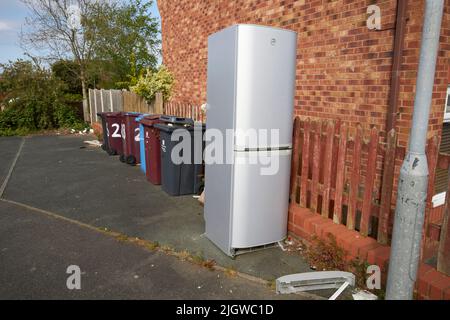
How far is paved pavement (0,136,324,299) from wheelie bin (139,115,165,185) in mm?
215

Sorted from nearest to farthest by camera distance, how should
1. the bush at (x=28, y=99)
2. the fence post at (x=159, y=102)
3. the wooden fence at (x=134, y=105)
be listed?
the wooden fence at (x=134, y=105)
the fence post at (x=159, y=102)
the bush at (x=28, y=99)

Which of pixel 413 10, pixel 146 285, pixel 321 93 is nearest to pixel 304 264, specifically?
pixel 146 285

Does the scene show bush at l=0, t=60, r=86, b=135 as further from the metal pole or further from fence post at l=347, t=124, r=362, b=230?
the metal pole

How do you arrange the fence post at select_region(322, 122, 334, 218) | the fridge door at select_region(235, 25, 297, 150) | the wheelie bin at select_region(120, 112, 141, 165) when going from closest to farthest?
the fridge door at select_region(235, 25, 297, 150), the fence post at select_region(322, 122, 334, 218), the wheelie bin at select_region(120, 112, 141, 165)

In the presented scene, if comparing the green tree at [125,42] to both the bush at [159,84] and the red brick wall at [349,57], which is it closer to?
the bush at [159,84]

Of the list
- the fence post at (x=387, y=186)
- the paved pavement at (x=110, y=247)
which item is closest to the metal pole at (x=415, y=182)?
the fence post at (x=387, y=186)

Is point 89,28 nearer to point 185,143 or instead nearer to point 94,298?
point 185,143

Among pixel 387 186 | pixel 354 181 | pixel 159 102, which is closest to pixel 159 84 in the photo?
pixel 159 102

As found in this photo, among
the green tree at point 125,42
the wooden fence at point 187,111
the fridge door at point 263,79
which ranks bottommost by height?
the wooden fence at point 187,111

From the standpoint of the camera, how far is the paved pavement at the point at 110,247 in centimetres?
311

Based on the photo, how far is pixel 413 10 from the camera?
11.9 feet

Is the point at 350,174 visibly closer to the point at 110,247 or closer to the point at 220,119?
the point at 220,119

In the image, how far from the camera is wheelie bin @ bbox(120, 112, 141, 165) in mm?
7981

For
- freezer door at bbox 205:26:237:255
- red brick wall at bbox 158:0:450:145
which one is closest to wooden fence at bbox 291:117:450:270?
red brick wall at bbox 158:0:450:145
